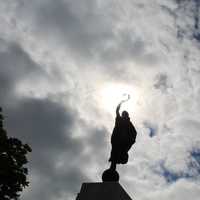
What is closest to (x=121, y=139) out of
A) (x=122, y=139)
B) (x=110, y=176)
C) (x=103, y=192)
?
(x=122, y=139)

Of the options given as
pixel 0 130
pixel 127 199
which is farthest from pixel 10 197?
pixel 127 199

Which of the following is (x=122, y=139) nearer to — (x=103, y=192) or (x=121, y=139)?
(x=121, y=139)

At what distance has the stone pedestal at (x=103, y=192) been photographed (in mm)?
9711

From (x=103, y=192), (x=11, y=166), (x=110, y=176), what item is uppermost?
(x=11, y=166)

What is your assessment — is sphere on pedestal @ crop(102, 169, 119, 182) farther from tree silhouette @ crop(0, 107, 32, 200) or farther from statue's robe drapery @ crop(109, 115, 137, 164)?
tree silhouette @ crop(0, 107, 32, 200)

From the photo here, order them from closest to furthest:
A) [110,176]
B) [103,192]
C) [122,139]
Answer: [103,192] → [110,176] → [122,139]

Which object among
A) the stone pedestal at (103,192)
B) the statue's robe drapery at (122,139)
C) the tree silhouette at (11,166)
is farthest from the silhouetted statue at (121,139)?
the tree silhouette at (11,166)

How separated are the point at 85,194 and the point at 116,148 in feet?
6.51

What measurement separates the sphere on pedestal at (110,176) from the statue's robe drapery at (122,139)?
0.51 meters

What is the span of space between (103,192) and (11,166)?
1314 cm

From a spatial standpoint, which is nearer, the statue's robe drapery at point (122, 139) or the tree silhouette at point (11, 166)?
the statue's robe drapery at point (122, 139)

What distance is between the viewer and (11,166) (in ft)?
71.8

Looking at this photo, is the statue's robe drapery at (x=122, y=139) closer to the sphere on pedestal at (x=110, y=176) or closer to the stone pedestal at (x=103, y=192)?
the sphere on pedestal at (x=110, y=176)

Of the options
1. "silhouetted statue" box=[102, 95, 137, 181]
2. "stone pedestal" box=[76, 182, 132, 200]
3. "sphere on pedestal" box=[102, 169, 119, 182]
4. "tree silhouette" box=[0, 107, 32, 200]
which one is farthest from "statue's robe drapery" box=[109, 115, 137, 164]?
"tree silhouette" box=[0, 107, 32, 200]
